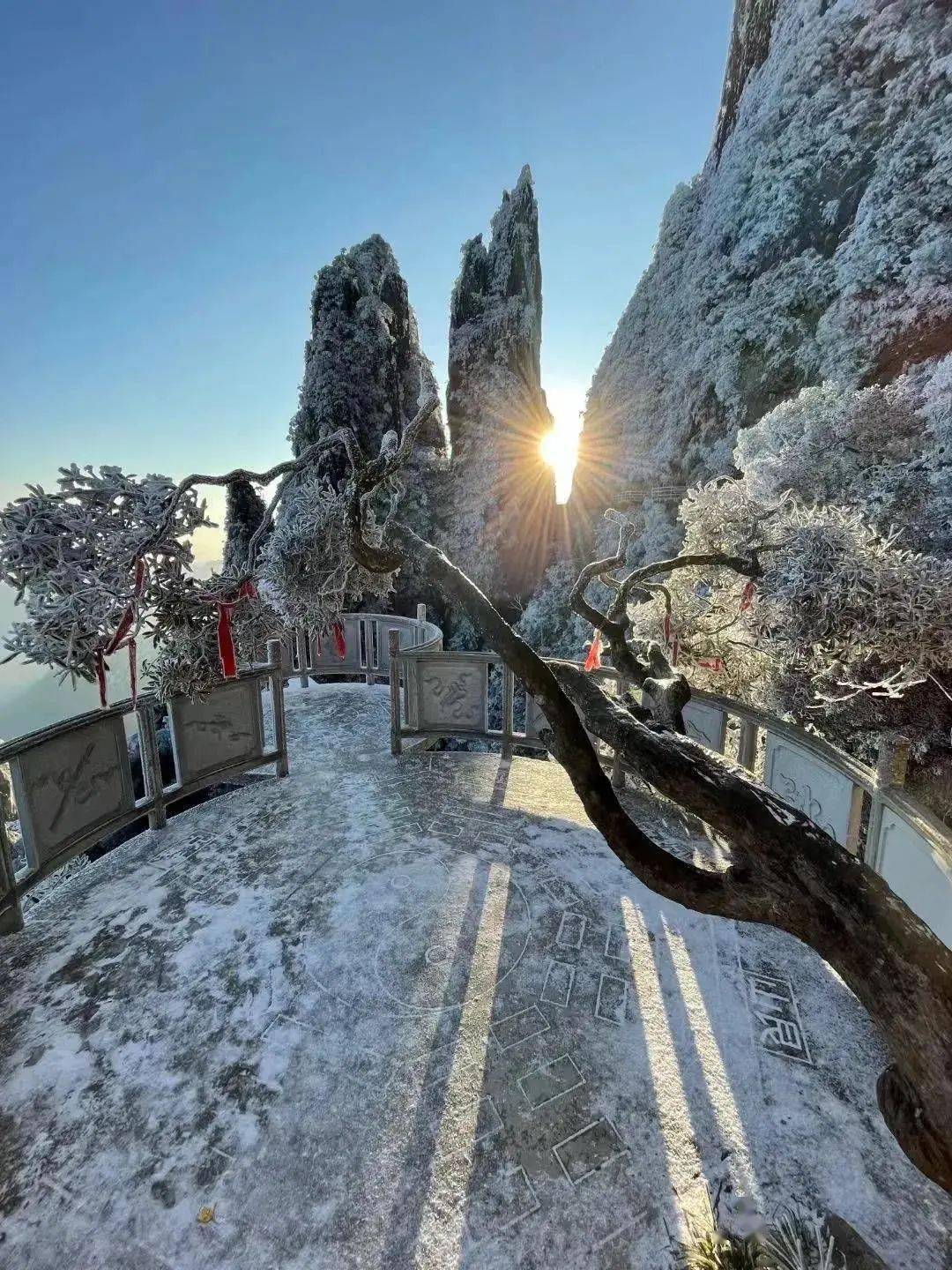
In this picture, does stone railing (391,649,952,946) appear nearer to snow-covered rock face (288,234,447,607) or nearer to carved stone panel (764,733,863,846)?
carved stone panel (764,733,863,846)

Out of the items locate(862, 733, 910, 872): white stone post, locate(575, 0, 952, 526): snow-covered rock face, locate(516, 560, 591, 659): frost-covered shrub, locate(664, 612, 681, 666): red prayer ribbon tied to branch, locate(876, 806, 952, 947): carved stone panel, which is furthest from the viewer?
locate(516, 560, 591, 659): frost-covered shrub

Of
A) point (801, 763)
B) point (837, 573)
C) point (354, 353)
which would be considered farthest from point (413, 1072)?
point (354, 353)

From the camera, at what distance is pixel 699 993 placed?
4.32 meters

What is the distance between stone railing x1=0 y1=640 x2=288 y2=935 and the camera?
5.12 m

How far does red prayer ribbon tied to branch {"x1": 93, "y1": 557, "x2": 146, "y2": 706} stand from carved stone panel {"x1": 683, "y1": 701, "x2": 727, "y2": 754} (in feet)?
21.9

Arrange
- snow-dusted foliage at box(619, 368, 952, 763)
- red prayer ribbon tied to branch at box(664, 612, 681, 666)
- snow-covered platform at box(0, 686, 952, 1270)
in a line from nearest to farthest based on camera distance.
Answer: snow-covered platform at box(0, 686, 952, 1270)
snow-dusted foliage at box(619, 368, 952, 763)
red prayer ribbon tied to branch at box(664, 612, 681, 666)

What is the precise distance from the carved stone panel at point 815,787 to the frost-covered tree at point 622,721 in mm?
1573

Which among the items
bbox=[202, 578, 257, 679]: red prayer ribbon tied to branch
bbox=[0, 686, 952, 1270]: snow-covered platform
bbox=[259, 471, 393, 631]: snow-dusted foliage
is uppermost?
bbox=[259, 471, 393, 631]: snow-dusted foliage

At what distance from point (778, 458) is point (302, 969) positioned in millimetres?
14445

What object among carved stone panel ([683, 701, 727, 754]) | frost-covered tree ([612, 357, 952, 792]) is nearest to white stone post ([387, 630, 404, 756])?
carved stone panel ([683, 701, 727, 754])

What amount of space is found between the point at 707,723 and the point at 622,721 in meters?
3.82

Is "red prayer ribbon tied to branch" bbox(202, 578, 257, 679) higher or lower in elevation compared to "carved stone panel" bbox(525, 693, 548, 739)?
higher

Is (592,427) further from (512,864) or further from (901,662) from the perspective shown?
(512,864)

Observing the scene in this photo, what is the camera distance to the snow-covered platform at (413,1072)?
290cm
